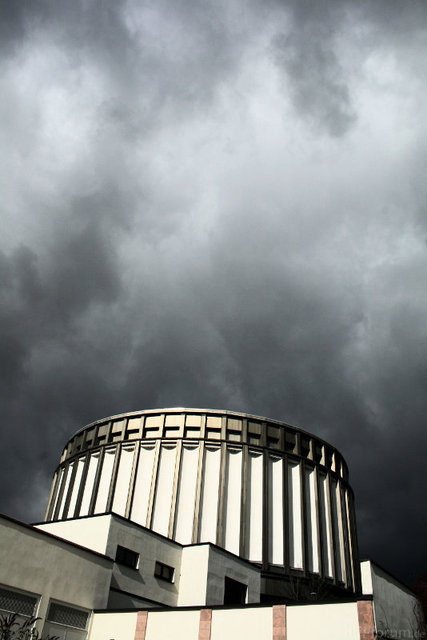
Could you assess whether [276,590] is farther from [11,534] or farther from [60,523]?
[11,534]

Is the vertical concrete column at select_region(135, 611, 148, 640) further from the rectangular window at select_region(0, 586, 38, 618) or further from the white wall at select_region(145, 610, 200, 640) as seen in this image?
the rectangular window at select_region(0, 586, 38, 618)

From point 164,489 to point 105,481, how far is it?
5.55 meters

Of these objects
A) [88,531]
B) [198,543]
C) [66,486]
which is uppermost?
[66,486]

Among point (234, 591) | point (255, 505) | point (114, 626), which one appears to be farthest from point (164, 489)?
point (114, 626)

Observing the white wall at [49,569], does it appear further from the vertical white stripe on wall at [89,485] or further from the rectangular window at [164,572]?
the vertical white stripe on wall at [89,485]

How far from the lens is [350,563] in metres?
44.3

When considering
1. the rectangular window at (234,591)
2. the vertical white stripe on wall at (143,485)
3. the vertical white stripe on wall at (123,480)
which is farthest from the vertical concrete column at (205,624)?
the vertical white stripe on wall at (123,480)

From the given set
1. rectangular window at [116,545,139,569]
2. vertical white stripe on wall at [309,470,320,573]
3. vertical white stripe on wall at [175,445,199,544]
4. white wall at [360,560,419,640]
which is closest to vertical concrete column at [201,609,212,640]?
rectangular window at [116,545,139,569]

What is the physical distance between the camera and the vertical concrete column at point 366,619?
18.8m

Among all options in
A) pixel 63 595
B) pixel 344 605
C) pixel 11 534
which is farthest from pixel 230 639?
pixel 11 534

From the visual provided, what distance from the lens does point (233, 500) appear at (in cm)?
3966

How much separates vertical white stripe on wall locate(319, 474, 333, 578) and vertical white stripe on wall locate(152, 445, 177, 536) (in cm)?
1316

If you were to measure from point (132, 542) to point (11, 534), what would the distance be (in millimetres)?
9029

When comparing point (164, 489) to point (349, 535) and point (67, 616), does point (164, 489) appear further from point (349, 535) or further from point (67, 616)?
point (349, 535)
